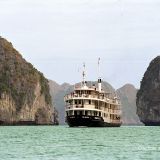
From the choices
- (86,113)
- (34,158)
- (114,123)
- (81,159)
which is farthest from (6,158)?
(114,123)

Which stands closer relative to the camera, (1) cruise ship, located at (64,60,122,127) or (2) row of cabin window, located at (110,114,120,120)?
(1) cruise ship, located at (64,60,122,127)

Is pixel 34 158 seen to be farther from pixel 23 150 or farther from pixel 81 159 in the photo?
pixel 23 150

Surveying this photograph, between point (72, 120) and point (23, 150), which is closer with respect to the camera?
point (23, 150)

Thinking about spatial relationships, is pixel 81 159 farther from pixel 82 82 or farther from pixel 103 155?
pixel 82 82

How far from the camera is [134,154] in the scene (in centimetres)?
5950

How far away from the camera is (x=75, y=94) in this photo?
152m

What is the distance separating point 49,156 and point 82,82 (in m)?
110

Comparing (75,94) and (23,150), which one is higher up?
(75,94)

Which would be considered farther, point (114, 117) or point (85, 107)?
point (114, 117)

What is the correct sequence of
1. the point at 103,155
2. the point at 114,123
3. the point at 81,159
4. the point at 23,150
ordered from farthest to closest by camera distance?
the point at 114,123 < the point at 23,150 < the point at 103,155 < the point at 81,159

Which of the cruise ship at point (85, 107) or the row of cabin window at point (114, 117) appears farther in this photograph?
the row of cabin window at point (114, 117)

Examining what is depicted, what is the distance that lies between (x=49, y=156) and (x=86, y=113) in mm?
94050

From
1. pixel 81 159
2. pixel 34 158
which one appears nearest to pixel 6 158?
pixel 34 158

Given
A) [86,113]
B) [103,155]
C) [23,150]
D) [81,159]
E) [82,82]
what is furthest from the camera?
[82,82]
